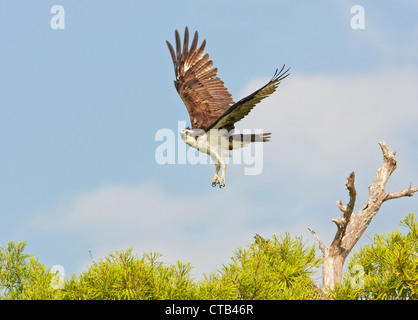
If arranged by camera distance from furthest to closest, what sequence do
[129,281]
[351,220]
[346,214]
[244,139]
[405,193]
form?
[244,139] → [405,193] → [351,220] → [346,214] → [129,281]

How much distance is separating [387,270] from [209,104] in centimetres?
642

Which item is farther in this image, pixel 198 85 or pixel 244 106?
pixel 198 85

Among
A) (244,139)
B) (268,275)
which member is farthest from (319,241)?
(244,139)

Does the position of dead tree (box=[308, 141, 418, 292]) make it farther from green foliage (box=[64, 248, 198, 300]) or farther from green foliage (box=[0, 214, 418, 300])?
green foliage (box=[64, 248, 198, 300])

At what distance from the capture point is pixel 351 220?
9375 millimetres

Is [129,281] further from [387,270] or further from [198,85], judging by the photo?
[198,85]

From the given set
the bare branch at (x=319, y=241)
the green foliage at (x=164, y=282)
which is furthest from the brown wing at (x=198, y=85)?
the green foliage at (x=164, y=282)

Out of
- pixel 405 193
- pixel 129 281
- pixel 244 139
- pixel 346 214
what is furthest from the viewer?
pixel 244 139

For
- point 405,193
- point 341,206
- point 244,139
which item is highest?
point 244,139

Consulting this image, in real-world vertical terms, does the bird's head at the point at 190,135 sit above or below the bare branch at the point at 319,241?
above

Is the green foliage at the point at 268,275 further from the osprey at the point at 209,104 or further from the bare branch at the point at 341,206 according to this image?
the osprey at the point at 209,104

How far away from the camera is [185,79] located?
1373 centimetres

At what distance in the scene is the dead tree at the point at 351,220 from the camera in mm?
8891
